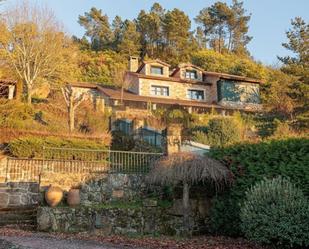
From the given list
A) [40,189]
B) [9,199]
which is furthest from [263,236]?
[9,199]

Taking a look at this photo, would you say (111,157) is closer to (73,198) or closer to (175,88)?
(73,198)

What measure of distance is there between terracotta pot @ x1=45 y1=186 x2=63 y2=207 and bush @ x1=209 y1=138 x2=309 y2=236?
5.30 meters

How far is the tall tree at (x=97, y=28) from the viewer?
166 ft

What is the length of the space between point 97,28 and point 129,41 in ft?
26.0

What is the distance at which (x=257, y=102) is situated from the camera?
36125 millimetres

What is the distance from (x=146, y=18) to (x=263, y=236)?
151ft

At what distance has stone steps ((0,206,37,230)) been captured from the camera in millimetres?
11203

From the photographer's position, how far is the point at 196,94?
36.1 meters

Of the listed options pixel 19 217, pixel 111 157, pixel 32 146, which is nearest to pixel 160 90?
pixel 111 157

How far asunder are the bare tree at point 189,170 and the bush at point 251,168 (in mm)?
452

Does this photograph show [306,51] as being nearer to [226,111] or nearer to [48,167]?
[226,111]

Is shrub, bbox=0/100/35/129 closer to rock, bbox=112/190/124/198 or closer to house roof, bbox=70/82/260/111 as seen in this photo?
rock, bbox=112/190/124/198

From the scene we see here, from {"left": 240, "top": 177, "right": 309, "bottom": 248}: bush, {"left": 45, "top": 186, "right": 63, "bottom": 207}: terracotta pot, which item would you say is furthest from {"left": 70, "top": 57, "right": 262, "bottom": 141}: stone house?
{"left": 240, "top": 177, "right": 309, "bottom": 248}: bush

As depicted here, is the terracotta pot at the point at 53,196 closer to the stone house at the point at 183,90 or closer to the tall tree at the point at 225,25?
the stone house at the point at 183,90
